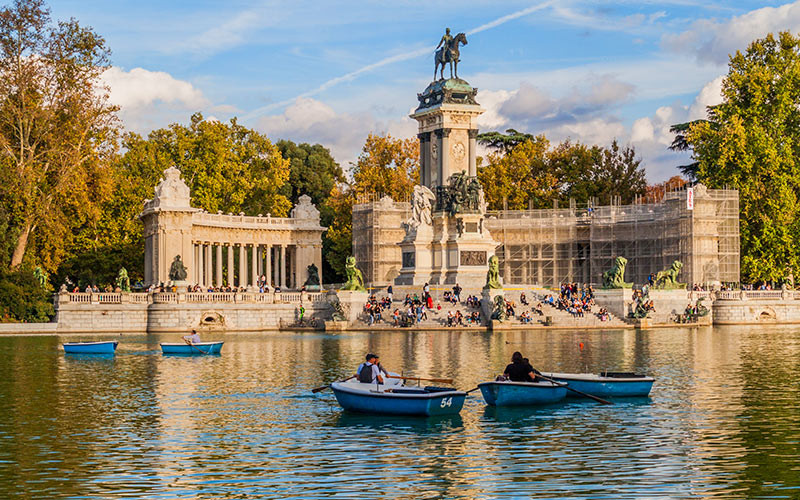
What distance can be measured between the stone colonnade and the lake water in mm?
41955

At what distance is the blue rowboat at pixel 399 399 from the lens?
A: 74.5ft

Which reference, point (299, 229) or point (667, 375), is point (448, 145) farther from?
point (667, 375)

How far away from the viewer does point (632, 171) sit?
9125cm

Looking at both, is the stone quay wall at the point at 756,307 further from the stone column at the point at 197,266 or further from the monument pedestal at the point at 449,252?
the stone column at the point at 197,266

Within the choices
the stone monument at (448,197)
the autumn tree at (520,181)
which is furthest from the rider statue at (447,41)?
the autumn tree at (520,181)

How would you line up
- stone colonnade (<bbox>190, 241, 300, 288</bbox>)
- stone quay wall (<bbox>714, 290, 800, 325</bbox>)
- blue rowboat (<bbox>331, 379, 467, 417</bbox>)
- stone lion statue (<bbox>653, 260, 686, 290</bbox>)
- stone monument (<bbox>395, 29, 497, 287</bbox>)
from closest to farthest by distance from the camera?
blue rowboat (<bbox>331, 379, 467, 417</bbox>) < stone lion statue (<bbox>653, 260, 686, 290</bbox>) < stone quay wall (<bbox>714, 290, 800, 325</bbox>) < stone monument (<bbox>395, 29, 497, 287</bbox>) < stone colonnade (<bbox>190, 241, 300, 288</bbox>)

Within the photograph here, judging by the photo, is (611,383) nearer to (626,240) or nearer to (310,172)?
(626,240)

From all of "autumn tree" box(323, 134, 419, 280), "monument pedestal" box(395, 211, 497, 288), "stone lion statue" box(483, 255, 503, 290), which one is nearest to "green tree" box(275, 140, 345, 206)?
"autumn tree" box(323, 134, 419, 280)

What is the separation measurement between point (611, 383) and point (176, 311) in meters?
36.5

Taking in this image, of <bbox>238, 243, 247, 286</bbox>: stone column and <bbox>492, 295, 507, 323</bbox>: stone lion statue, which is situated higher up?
<bbox>238, 243, 247, 286</bbox>: stone column

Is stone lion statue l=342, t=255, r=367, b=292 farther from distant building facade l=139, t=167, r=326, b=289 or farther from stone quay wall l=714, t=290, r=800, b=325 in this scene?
stone quay wall l=714, t=290, r=800, b=325

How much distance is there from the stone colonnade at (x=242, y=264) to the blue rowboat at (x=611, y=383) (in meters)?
50.4

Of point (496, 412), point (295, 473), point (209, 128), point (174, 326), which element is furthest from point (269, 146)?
point (295, 473)

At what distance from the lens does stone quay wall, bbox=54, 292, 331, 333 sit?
189 ft
